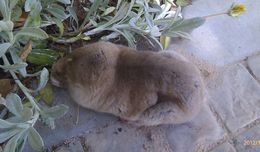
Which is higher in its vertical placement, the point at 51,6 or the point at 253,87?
the point at 51,6

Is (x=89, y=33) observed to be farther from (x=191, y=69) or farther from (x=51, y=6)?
(x=191, y=69)

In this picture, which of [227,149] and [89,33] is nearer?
[227,149]

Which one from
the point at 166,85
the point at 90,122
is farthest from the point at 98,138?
the point at 166,85

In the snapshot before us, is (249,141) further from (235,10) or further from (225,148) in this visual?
(235,10)

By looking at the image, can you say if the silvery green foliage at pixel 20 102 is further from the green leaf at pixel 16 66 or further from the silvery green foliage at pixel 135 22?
the silvery green foliage at pixel 135 22

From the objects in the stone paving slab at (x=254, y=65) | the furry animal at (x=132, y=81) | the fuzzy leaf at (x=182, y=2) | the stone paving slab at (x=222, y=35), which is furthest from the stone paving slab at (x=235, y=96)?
the fuzzy leaf at (x=182, y=2)

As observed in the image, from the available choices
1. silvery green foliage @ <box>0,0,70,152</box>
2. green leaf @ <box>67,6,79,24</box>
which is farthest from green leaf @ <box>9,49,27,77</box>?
green leaf @ <box>67,6,79,24</box>

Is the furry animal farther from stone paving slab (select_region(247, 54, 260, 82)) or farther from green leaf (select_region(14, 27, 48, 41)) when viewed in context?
stone paving slab (select_region(247, 54, 260, 82))
